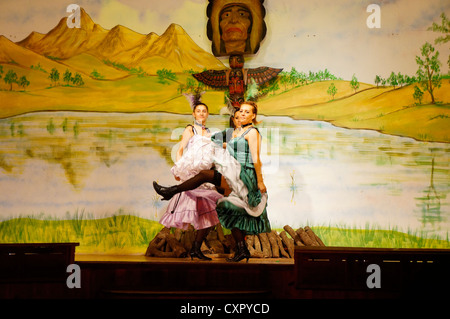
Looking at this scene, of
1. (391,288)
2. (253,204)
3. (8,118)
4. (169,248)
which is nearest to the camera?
(391,288)

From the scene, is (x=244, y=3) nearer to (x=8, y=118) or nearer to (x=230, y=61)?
(x=230, y=61)

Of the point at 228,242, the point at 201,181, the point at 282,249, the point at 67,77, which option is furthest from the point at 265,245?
the point at 67,77

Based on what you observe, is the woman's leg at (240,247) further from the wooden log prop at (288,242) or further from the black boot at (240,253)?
the wooden log prop at (288,242)

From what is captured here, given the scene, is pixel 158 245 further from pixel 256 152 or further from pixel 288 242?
pixel 256 152

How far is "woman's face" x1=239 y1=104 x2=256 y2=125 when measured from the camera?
19.1 ft

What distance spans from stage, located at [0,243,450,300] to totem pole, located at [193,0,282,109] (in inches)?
92.2

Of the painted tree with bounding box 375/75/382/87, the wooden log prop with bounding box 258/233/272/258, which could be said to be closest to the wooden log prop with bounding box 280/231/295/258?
the wooden log prop with bounding box 258/233/272/258

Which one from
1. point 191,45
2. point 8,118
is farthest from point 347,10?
point 8,118

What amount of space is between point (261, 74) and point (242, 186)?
1952mm

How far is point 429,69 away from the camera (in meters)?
7.31

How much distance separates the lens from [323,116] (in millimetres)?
7301

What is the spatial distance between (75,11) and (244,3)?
2348 mm

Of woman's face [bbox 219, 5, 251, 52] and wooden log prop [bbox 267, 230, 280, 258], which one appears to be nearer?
wooden log prop [bbox 267, 230, 280, 258]

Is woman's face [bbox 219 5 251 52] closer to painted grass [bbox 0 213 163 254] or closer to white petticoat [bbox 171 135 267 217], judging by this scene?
white petticoat [bbox 171 135 267 217]
